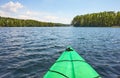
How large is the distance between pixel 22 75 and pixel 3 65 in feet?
10.2

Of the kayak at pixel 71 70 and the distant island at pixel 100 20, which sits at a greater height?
the distant island at pixel 100 20

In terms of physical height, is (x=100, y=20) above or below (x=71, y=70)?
above

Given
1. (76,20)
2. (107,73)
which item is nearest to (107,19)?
→ (76,20)

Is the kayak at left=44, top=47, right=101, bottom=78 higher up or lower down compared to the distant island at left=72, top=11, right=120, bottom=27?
lower down

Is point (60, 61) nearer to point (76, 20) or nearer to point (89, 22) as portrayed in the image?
point (89, 22)

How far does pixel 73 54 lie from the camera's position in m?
8.64

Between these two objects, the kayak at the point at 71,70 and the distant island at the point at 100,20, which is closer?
the kayak at the point at 71,70

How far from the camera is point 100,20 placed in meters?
157

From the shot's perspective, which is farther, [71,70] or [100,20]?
[100,20]

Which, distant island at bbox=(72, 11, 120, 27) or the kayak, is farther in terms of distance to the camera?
distant island at bbox=(72, 11, 120, 27)

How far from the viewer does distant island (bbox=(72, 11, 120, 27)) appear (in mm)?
146625

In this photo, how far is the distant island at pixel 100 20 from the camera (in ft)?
481

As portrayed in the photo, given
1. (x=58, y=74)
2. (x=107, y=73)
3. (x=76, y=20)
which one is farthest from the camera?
(x=76, y=20)

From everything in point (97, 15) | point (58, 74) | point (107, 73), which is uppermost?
point (97, 15)
